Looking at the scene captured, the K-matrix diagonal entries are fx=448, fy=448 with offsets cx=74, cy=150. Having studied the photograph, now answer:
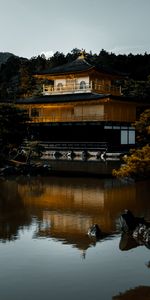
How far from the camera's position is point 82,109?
5097 centimetres

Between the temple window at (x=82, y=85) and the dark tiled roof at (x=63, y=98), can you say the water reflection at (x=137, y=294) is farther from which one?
the temple window at (x=82, y=85)

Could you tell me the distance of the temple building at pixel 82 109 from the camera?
4897 cm

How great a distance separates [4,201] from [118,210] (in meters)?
5.74

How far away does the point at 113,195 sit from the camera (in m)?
23.1

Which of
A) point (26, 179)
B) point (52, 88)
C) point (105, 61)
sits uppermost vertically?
point (105, 61)

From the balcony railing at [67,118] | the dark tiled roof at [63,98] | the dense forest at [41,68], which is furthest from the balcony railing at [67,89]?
the dense forest at [41,68]

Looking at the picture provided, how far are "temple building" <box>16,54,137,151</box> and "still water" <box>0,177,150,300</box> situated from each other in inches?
1028

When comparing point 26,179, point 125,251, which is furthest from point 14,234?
point 26,179

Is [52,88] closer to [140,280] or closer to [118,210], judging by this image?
[118,210]

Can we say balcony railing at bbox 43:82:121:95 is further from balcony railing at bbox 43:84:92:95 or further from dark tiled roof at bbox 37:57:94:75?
dark tiled roof at bbox 37:57:94:75

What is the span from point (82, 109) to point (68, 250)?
38.7m

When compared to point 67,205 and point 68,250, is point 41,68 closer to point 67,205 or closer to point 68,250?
point 67,205

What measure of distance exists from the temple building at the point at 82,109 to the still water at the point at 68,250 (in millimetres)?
26103

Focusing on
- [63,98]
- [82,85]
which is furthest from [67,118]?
[82,85]
